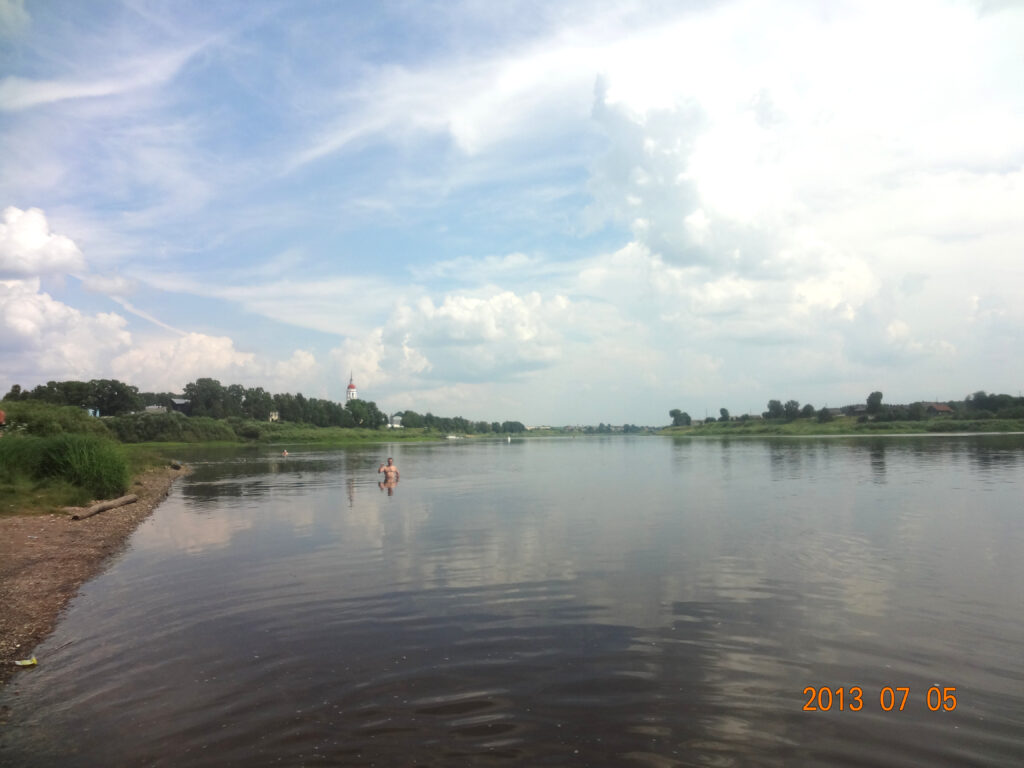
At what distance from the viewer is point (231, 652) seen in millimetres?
11648

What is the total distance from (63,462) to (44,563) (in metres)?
15.2

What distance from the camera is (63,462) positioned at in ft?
102

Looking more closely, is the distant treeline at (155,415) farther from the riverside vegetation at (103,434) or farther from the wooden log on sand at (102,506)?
the wooden log on sand at (102,506)

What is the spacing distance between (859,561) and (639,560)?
6446 millimetres

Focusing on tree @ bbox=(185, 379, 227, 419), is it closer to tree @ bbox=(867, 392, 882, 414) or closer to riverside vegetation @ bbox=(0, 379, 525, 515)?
riverside vegetation @ bbox=(0, 379, 525, 515)

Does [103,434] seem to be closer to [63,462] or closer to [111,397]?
[63,462]

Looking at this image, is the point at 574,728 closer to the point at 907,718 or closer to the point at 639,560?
the point at 907,718

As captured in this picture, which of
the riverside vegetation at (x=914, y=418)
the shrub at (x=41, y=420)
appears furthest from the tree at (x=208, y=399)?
the riverside vegetation at (x=914, y=418)

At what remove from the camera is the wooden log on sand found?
1054 inches

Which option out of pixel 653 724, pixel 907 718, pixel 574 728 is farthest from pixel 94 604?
pixel 907 718

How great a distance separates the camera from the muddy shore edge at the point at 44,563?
12742 millimetres

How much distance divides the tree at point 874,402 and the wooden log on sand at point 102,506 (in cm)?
18345

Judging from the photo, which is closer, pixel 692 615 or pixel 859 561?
pixel 692 615

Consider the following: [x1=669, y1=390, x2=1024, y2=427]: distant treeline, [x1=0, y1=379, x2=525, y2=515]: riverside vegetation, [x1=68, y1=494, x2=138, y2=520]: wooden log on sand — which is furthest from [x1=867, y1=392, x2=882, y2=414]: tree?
[x1=68, y1=494, x2=138, y2=520]: wooden log on sand
